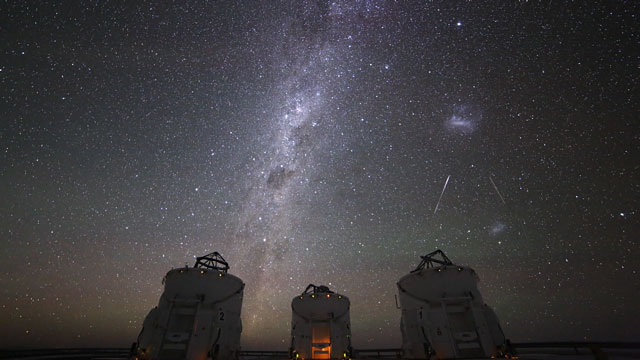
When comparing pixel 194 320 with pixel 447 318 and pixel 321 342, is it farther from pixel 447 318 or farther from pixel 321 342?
pixel 447 318

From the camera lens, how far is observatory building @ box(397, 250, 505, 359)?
19.4m

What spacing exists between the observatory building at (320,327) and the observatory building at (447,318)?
4.62 metres

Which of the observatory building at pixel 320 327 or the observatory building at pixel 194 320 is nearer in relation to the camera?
the observatory building at pixel 194 320

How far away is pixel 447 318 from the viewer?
2017cm

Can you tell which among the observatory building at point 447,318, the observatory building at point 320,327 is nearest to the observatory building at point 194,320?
the observatory building at point 320,327

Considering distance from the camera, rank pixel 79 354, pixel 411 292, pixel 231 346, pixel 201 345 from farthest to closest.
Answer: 1. pixel 79 354
2. pixel 411 292
3. pixel 231 346
4. pixel 201 345

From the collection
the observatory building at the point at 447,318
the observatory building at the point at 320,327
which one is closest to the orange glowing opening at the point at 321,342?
the observatory building at the point at 320,327

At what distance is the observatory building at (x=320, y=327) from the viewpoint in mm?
23406

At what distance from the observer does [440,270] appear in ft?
73.3

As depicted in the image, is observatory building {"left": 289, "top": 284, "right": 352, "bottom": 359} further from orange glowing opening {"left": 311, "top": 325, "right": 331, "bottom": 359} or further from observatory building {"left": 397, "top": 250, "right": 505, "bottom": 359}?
observatory building {"left": 397, "top": 250, "right": 505, "bottom": 359}

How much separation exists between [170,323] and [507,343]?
2130cm

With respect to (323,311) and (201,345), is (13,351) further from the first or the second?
(323,311)

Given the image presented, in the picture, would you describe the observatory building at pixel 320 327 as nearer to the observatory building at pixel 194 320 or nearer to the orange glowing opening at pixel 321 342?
the orange glowing opening at pixel 321 342

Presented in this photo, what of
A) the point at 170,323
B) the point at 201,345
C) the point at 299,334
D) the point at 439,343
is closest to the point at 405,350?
the point at 439,343
